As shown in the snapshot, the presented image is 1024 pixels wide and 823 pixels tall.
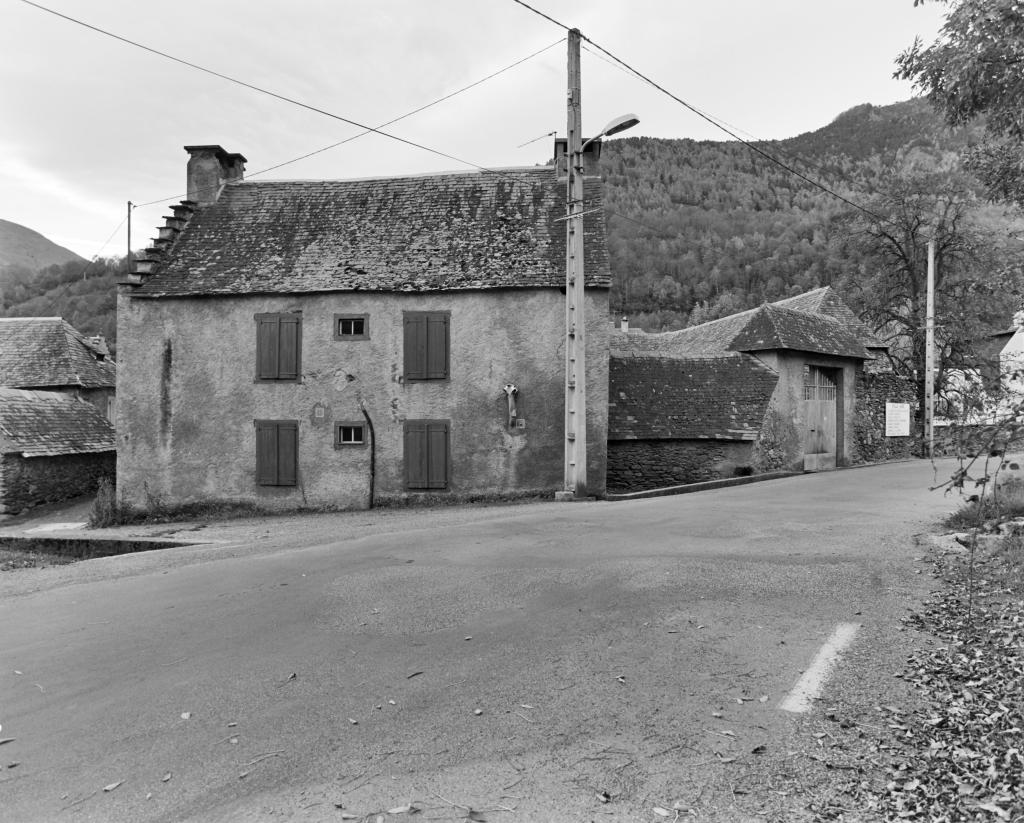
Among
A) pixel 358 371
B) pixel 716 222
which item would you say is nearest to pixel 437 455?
pixel 358 371

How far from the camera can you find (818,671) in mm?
4648

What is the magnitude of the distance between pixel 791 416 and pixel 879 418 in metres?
5.11

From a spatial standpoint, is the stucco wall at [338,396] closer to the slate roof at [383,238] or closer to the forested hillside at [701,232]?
the slate roof at [383,238]

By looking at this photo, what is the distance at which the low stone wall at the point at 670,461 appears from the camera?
19.1 meters

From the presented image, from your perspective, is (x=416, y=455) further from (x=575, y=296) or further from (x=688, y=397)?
(x=688, y=397)

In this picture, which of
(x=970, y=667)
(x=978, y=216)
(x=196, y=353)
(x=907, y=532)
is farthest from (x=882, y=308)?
(x=970, y=667)

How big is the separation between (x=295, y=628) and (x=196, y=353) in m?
13.3

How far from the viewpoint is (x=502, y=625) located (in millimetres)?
5875

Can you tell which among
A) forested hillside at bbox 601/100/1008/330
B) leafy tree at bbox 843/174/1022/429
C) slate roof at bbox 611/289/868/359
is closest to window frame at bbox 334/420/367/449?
slate roof at bbox 611/289/868/359

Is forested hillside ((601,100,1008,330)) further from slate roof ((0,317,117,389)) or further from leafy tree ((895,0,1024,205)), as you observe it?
leafy tree ((895,0,1024,205))

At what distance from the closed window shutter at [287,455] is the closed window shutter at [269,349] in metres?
1.31

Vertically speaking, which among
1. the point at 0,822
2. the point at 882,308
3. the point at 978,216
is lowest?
the point at 0,822

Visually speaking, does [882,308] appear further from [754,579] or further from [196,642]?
[196,642]

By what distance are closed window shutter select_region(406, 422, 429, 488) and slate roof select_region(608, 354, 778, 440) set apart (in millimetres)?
5171
